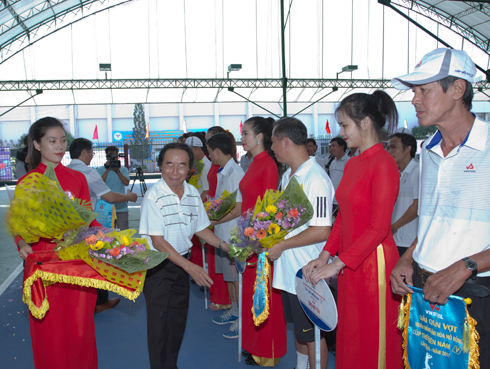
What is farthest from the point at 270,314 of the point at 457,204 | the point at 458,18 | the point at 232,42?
the point at 458,18

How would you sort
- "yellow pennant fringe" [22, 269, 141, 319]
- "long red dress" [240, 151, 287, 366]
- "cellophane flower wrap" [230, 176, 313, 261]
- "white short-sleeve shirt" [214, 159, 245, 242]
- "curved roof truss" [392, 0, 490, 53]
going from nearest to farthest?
"yellow pennant fringe" [22, 269, 141, 319]
"cellophane flower wrap" [230, 176, 313, 261]
"long red dress" [240, 151, 287, 366]
"white short-sleeve shirt" [214, 159, 245, 242]
"curved roof truss" [392, 0, 490, 53]

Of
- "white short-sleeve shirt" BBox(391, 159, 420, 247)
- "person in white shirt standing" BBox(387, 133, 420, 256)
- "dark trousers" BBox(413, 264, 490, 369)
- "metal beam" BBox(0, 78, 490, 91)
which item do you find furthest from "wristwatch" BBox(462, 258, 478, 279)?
"metal beam" BBox(0, 78, 490, 91)

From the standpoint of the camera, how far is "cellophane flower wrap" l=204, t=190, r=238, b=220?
367 centimetres

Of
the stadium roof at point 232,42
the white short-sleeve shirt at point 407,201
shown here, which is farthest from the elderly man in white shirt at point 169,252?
the stadium roof at point 232,42

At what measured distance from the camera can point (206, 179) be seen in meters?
5.37

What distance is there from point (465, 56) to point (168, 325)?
224cm

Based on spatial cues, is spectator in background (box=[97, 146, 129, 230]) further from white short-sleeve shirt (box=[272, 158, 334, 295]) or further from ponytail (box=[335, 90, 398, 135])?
ponytail (box=[335, 90, 398, 135])

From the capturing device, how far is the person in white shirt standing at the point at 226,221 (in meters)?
3.90

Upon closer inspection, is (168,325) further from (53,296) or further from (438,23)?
(438,23)

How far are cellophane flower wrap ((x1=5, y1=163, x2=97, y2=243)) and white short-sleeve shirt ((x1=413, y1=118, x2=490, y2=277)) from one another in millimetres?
1670

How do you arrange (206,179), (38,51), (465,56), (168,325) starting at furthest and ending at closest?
(38,51), (206,179), (168,325), (465,56)

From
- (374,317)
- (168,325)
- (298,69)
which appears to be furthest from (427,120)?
(298,69)

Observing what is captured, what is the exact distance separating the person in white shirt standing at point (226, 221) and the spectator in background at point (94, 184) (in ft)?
3.57

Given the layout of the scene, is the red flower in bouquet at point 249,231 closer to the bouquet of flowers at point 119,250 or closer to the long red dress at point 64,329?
the bouquet of flowers at point 119,250
